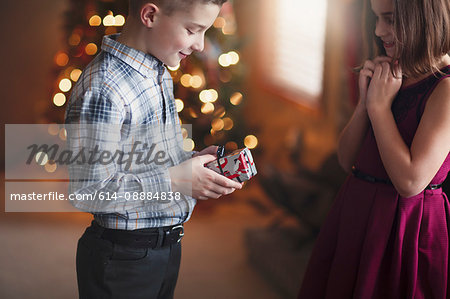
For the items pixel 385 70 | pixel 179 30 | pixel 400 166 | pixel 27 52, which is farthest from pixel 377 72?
pixel 27 52

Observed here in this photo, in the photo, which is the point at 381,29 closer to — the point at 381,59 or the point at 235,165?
the point at 381,59

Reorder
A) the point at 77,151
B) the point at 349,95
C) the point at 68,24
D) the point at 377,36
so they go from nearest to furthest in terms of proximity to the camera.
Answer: the point at 77,151 → the point at 377,36 → the point at 349,95 → the point at 68,24

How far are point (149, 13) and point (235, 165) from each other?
42cm

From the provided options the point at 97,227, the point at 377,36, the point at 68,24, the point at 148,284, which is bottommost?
the point at 148,284

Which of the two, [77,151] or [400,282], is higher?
[77,151]

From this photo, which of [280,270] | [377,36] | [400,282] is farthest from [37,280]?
[377,36]

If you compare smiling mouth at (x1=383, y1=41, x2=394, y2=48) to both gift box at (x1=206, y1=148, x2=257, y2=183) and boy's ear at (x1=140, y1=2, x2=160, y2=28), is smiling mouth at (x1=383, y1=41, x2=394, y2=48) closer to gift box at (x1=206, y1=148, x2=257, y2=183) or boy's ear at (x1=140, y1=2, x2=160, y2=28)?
gift box at (x1=206, y1=148, x2=257, y2=183)

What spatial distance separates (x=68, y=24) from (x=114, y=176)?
2.53 meters

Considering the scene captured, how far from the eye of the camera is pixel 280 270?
2.46 meters

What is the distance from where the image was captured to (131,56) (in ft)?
3.69

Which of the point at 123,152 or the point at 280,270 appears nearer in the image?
the point at 123,152

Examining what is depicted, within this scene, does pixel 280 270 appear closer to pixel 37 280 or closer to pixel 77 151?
pixel 37 280

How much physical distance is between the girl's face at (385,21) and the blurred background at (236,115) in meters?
1.37

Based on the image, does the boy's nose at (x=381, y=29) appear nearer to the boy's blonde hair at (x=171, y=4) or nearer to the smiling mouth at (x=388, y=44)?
the smiling mouth at (x=388, y=44)
